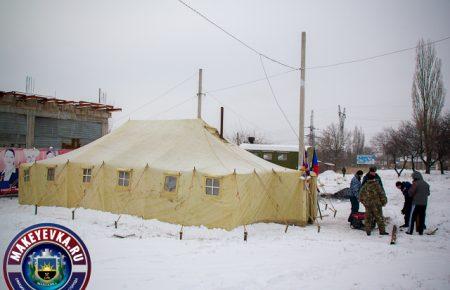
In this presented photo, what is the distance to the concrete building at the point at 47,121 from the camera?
21.3 m

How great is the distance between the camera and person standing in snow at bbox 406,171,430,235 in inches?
383

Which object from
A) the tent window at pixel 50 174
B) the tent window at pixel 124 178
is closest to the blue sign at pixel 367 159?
the tent window at pixel 124 178

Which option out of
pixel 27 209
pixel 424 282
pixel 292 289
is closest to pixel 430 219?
pixel 424 282

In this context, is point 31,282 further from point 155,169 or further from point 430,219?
point 430,219

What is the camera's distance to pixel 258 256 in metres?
7.59

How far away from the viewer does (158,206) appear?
12023 millimetres

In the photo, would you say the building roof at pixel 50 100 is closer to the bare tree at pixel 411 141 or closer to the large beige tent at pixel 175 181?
the large beige tent at pixel 175 181

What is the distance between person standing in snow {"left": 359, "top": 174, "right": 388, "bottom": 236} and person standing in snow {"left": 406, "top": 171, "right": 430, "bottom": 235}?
0.79 metres

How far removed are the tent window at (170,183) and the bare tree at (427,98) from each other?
25920 mm

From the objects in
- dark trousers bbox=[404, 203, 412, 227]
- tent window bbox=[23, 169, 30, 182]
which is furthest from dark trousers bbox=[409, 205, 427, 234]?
tent window bbox=[23, 169, 30, 182]

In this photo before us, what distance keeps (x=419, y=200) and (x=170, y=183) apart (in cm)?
789

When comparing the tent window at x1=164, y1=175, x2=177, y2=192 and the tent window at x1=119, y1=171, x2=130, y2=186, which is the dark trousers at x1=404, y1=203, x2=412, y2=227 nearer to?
the tent window at x1=164, y1=175, x2=177, y2=192

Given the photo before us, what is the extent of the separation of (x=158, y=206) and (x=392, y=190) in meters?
16.3

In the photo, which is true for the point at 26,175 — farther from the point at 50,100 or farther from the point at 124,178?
the point at 50,100
